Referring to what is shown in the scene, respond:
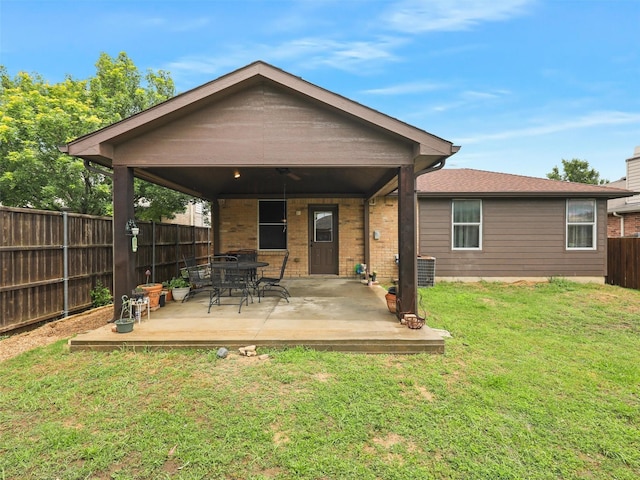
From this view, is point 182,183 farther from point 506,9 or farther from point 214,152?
point 506,9

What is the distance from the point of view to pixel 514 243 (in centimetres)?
952

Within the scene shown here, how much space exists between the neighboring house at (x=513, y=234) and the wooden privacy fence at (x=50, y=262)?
26.4 ft

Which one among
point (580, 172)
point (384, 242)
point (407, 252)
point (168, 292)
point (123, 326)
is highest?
point (580, 172)

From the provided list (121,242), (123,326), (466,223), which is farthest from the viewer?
(466,223)

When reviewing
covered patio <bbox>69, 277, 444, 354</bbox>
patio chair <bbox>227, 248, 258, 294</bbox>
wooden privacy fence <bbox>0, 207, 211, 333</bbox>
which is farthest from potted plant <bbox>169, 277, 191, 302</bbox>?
wooden privacy fence <bbox>0, 207, 211, 333</bbox>

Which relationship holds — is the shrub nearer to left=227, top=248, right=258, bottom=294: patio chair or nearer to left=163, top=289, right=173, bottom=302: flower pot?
left=163, top=289, right=173, bottom=302: flower pot

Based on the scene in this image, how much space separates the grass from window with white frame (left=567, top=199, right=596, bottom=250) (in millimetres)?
6356

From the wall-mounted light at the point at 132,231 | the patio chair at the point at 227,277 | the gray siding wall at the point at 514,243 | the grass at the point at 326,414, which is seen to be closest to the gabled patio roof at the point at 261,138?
the wall-mounted light at the point at 132,231

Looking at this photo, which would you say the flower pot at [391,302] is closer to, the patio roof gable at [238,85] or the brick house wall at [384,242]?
the patio roof gable at [238,85]

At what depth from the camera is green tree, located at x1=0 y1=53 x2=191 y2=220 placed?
27.2 feet

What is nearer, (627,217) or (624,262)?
(624,262)

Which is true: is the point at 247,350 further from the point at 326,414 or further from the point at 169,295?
the point at 169,295

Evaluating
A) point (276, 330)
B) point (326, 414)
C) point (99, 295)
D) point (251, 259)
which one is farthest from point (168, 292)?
point (326, 414)

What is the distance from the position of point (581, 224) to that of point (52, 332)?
12.9 m
